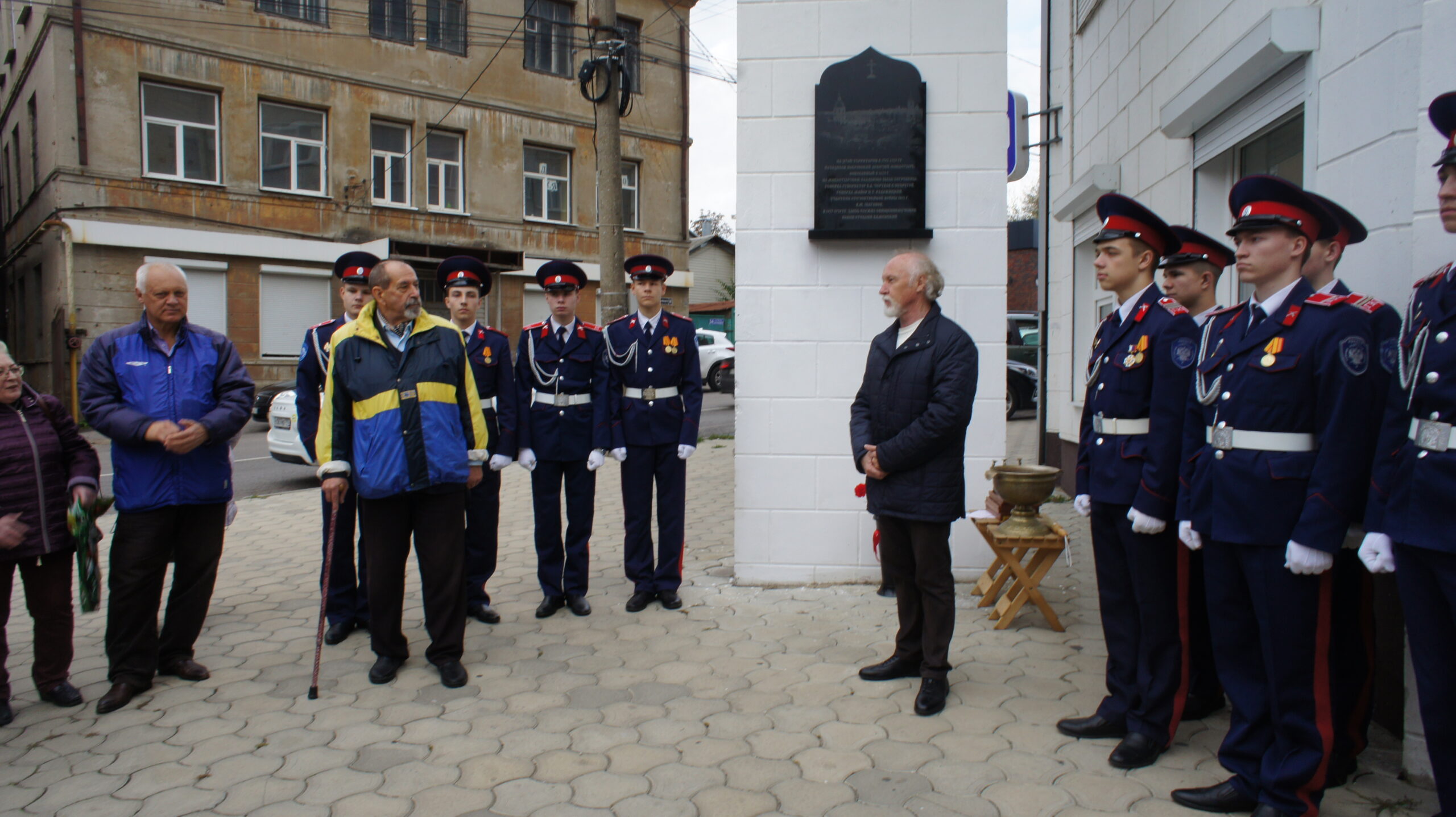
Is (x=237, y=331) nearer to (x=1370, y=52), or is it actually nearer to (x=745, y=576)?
(x=745, y=576)

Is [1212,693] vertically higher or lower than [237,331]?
lower

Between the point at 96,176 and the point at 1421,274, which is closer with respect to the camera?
the point at 1421,274

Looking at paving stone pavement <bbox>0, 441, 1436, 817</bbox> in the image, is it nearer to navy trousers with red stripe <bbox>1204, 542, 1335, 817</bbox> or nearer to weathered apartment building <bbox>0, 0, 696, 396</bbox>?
navy trousers with red stripe <bbox>1204, 542, 1335, 817</bbox>

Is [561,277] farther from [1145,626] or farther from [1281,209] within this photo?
[1281,209]

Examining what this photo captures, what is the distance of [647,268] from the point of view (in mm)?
5234

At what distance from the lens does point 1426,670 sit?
245 cm

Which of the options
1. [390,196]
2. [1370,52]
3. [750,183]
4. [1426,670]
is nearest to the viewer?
[1426,670]

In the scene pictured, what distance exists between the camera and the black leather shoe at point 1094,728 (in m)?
3.34

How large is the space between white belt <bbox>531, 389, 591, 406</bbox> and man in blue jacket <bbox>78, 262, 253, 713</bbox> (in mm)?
1483

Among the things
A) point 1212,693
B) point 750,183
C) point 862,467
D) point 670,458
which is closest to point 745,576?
point 670,458

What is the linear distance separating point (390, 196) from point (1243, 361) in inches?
813

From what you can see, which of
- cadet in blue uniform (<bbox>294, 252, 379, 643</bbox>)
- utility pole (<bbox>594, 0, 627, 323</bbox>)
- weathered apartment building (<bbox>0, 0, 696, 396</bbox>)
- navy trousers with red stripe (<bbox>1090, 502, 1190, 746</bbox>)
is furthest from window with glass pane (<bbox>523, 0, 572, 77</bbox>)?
navy trousers with red stripe (<bbox>1090, 502, 1190, 746</bbox>)

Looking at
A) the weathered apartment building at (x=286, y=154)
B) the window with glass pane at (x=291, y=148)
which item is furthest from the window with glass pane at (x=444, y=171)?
the window with glass pane at (x=291, y=148)

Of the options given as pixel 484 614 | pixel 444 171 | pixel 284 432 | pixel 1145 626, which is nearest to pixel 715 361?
pixel 444 171
